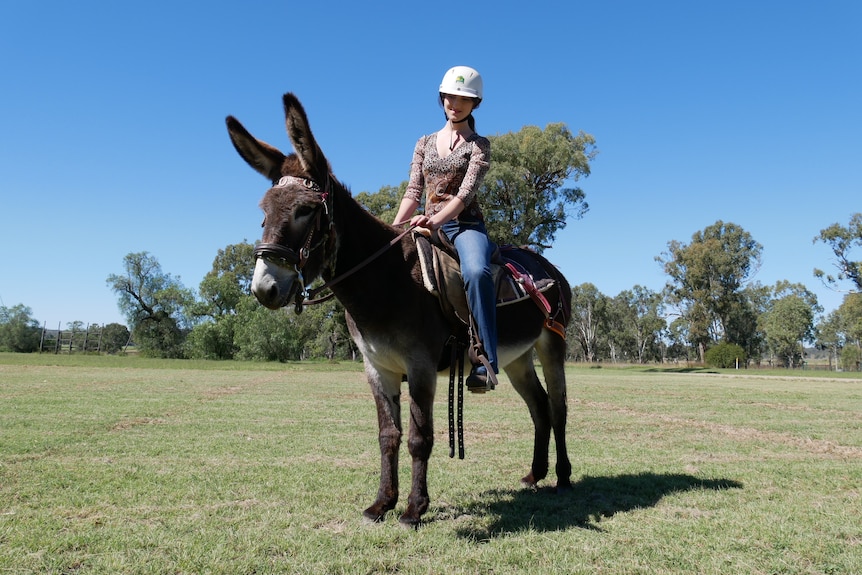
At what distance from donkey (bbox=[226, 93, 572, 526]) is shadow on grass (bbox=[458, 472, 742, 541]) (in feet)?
2.40

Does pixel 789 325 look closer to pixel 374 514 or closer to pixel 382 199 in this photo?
pixel 382 199

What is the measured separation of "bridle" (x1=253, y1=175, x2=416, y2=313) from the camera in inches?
147

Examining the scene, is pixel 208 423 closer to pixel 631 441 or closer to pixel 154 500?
pixel 154 500

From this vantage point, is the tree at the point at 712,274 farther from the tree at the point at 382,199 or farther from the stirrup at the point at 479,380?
the stirrup at the point at 479,380

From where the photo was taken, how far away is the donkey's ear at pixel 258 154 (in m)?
4.15

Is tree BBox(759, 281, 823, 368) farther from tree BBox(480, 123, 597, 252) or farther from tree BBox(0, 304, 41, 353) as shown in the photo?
tree BBox(0, 304, 41, 353)

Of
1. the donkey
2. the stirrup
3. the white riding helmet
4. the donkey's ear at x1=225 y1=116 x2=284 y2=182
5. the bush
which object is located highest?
the white riding helmet

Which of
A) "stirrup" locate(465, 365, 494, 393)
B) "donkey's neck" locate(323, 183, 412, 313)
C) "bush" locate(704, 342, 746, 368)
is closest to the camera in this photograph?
"donkey's neck" locate(323, 183, 412, 313)

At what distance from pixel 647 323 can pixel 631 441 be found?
113 m

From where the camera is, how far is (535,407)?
6.34m

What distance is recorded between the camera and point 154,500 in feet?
17.0

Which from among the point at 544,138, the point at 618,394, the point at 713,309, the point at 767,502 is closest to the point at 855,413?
the point at 618,394

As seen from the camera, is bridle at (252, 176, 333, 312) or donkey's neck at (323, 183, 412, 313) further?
donkey's neck at (323, 183, 412, 313)

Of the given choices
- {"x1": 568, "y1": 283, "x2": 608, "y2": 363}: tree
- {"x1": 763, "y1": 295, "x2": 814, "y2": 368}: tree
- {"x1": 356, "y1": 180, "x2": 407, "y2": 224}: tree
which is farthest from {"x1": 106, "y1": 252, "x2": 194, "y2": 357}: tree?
{"x1": 763, "y1": 295, "x2": 814, "y2": 368}: tree
